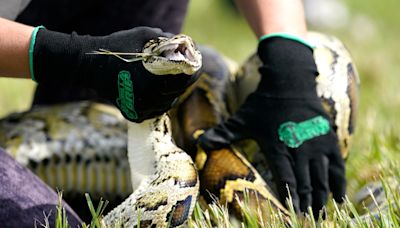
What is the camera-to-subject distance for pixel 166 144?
270cm

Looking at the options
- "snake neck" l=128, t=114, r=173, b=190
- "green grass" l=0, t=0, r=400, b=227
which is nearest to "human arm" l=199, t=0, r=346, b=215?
"green grass" l=0, t=0, r=400, b=227

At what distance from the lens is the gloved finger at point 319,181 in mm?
2848

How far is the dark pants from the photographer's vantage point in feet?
8.22

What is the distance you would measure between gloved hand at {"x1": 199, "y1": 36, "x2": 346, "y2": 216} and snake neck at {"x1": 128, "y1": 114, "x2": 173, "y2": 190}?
313 millimetres

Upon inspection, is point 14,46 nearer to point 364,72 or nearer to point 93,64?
point 93,64

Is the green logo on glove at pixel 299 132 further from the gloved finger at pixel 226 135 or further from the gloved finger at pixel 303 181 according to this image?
the gloved finger at pixel 226 135

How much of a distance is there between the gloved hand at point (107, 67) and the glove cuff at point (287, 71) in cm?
55

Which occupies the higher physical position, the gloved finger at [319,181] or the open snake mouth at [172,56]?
the open snake mouth at [172,56]

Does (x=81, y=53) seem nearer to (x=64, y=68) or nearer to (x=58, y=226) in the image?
(x=64, y=68)

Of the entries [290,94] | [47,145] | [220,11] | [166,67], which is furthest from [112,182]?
[220,11]

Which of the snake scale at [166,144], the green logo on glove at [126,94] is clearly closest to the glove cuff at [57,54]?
the green logo on glove at [126,94]

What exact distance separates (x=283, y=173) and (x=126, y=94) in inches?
29.4

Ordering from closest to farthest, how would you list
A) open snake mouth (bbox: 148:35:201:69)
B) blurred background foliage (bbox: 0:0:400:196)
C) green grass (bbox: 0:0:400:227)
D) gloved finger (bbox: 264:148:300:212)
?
open snake mouth (bbox: 148:35:201:69) → gloved finger (bbox: 264:148:300:212) → green grass (bbox: 0:0:400:227) → blurred background foliage (bbox: 0:0:400:196)

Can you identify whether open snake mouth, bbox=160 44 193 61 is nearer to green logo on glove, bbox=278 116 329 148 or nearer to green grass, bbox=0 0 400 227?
green grass, bbox=0 0 400 227
